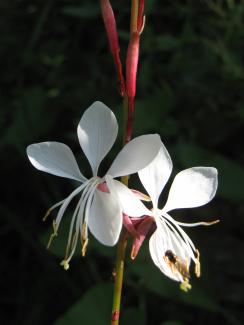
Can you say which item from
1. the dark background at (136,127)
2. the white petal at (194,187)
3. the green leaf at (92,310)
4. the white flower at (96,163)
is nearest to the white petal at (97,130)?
the white flower at (96,163)

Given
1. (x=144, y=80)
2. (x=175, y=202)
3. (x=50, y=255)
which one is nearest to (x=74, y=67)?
(x=144, y=80)

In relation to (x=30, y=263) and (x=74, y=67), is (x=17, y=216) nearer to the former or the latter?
(x=30, y=263)

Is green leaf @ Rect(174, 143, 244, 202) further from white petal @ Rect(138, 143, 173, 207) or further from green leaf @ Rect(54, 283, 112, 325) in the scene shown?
white petal @ Rect(138, 143, 173, 207)

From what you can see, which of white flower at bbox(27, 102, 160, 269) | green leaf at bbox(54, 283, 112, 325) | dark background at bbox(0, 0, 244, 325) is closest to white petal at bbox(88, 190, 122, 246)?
white flower at bbox(27, 102, 160, 269)

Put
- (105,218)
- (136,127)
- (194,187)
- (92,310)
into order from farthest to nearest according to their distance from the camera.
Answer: (136,127) → (92,310) → (194,187) → (105,218)

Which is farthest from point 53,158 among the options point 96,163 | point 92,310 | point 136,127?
point 136,127

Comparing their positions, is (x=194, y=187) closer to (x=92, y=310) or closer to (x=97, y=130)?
(x=97, y=130)
